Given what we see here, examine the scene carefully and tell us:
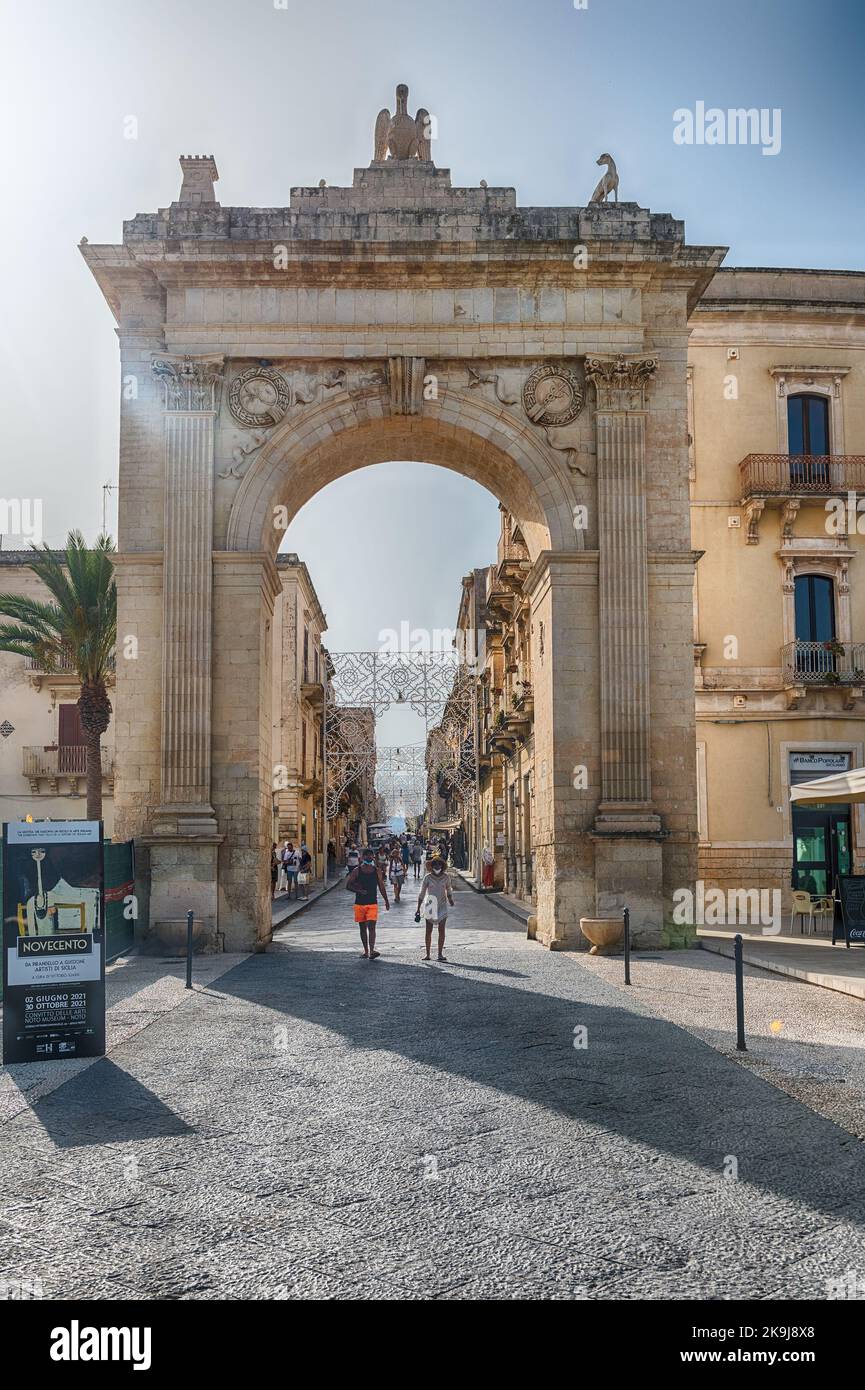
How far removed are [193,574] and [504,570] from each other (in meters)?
15.9

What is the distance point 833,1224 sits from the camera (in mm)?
5434

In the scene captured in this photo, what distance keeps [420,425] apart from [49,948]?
40.4ft

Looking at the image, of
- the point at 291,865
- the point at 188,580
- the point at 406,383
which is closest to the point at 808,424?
the point at 406,383

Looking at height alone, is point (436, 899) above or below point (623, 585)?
below

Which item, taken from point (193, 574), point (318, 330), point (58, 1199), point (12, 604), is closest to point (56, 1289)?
point (58, 1199)

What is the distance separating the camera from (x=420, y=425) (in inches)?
776

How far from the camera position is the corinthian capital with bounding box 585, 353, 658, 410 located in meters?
19.0

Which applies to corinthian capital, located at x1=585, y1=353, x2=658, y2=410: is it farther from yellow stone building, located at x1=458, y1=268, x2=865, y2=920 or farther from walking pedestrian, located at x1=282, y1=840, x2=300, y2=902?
walking pedestrian, located at x1=282, y1=840, x2=300, y2=902

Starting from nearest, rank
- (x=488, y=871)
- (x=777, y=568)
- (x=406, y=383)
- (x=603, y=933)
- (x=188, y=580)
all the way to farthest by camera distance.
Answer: (x=603, y=933), (x=188, y=580), (x=406, y=383), (x=777, y=568), (x=488, y=871)

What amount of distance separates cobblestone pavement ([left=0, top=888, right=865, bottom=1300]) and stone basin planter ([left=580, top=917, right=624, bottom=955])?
590 cm

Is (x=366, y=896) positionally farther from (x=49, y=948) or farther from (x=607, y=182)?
(x=607, y=182)

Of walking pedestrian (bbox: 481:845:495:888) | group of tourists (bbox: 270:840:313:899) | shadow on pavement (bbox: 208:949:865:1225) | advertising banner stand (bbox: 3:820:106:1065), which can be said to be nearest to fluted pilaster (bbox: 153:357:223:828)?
shadow on pavement (bbox: 208:949:865:1225)

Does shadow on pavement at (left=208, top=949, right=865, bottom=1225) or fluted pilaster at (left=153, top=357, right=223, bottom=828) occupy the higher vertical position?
fluted pilaster at (left=153, top=357, right=223, bottom=828)
